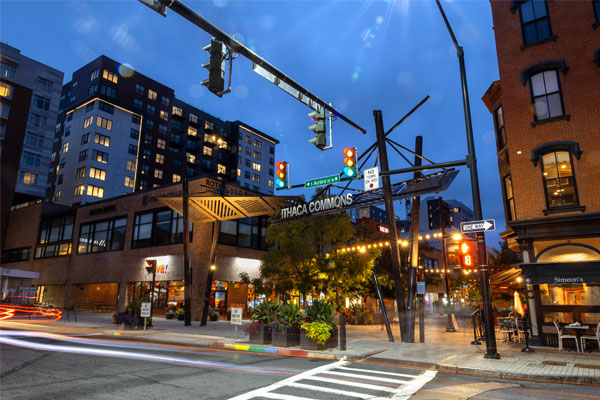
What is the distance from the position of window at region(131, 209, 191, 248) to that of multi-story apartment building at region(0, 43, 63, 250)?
30882 millimetres

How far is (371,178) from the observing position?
15.0 m

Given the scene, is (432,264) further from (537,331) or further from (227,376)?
(227,376)

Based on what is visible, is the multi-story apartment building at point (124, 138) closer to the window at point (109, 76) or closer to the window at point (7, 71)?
the window at point (109, 76)

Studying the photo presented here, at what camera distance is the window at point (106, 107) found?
67.1m

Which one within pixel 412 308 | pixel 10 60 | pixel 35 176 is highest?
pixel 10 60

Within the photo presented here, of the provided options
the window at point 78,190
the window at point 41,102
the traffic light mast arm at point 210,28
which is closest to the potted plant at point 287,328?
the traffic light mast arm at point 210,28

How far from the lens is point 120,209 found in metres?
38.6

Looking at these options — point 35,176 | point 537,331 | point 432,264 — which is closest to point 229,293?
point 537,331

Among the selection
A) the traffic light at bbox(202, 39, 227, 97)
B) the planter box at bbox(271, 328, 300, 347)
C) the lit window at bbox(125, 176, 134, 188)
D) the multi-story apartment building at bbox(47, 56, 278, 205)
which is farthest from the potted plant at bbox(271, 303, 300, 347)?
the lit window at bbox(125, 176, 134, 188)

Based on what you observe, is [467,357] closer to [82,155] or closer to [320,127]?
[320,127]

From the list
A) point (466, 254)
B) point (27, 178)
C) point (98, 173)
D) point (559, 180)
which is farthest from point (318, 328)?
point (27, 178)

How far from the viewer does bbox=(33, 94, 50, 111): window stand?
6272 centimetres

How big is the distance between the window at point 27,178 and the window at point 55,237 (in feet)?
54.3

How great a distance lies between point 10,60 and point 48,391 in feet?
226
